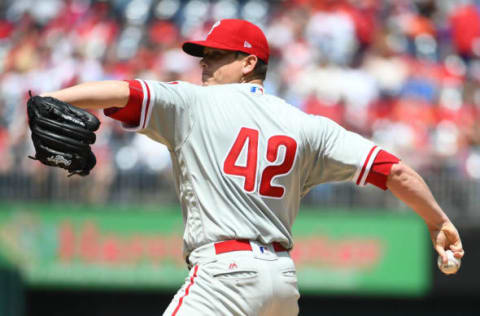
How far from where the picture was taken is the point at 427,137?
387 inches

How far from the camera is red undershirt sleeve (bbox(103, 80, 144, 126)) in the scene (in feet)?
11.0

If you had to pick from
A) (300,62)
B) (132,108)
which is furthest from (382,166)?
(300,62)

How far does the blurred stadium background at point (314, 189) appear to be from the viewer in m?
9.23

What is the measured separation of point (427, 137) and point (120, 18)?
5.63 meters

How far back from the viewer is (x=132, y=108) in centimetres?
336

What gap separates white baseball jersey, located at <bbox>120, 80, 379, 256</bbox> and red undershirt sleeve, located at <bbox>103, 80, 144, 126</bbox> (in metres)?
0.06

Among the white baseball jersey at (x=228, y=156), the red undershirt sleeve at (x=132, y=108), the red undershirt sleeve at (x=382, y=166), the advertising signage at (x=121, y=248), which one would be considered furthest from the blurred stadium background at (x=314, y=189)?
the red undershirt sleeve at (x=132, y=108)

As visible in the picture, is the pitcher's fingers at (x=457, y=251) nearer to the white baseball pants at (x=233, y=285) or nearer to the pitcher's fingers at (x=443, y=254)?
the pitcher's fingers at (x=443, y=254)

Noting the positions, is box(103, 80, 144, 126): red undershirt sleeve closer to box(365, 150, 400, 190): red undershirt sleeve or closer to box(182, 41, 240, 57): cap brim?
box(182, 41, 240, 57): cap brim

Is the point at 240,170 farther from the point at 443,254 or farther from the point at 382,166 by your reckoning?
the point at 443,254

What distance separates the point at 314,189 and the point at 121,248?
2285 mm

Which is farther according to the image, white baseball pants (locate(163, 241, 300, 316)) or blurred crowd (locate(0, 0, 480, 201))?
blurred crowd (locate(0, 0, 480, 201))

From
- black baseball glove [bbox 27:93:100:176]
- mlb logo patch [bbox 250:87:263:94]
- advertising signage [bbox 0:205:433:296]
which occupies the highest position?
mlb logo patch [bbox 250:87:263:94]

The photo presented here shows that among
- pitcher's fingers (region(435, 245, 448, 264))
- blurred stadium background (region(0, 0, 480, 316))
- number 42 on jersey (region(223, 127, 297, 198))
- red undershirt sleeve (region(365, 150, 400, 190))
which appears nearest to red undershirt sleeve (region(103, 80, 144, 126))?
number 42 on jersey (region(223, 127, 297, 198))
